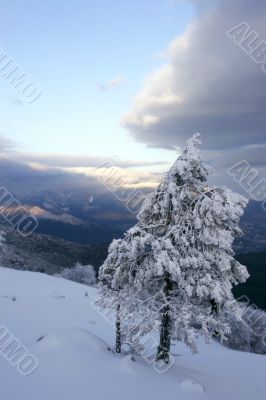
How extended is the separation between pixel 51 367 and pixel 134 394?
3.25 m

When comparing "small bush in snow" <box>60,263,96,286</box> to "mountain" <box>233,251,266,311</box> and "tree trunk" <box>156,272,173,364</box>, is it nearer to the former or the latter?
"tree trunk" <box>156,272,173,364</box>

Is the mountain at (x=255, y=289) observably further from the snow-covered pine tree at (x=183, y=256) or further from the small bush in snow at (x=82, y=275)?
the snow-covered pine tree at (x=183, y=256)

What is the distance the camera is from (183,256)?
18.4 m

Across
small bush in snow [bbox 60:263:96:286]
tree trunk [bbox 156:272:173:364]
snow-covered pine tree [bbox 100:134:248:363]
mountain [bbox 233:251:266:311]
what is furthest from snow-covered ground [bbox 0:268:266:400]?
mountain [bbox 233:251:266:311]

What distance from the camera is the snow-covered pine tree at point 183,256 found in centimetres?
1798

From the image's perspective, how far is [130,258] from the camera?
19125 mm

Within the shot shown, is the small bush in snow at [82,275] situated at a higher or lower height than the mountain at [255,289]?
higher

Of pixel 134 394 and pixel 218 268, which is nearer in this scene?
pixel 134 394

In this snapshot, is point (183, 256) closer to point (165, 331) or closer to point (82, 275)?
point (165, 331)

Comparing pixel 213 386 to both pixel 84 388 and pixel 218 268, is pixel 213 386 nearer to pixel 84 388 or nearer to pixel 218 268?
pixel 218 268

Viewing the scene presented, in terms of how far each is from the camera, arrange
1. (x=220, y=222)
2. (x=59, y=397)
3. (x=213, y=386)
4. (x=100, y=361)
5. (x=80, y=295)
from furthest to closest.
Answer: (x=80, y=295) < (x=213, y=386) < (x=220, y=222) < (x=100, y=361) < (x=59, y=397)

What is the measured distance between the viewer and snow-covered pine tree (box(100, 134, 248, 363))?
708 inches

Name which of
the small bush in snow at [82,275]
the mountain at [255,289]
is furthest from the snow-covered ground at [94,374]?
the mountain at [255,289]

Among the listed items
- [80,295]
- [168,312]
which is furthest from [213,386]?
[80,295]
